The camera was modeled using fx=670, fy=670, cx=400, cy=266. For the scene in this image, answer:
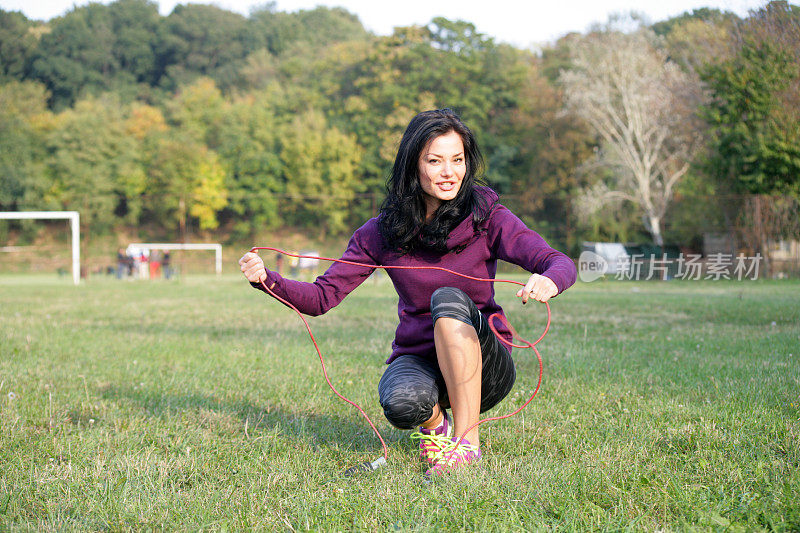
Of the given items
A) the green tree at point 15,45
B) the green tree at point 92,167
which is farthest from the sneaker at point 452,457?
the green tree at point 15,45

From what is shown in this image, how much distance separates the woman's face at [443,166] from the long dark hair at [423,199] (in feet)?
0.08

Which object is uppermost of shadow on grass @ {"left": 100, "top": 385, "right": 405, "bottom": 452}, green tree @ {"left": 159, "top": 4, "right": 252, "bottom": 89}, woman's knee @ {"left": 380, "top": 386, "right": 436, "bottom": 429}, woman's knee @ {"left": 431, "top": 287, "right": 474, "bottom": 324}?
green tree @ {"left": 159, "top": 4, "right": 252, "bottom": 89}

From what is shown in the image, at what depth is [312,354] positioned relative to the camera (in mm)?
5953

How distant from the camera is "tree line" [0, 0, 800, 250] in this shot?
100 feet

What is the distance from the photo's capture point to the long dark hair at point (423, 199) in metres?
2.78

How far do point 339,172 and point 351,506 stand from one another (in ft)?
129

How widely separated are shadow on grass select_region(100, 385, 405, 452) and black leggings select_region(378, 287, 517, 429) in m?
0.54

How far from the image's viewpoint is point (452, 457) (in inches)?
101

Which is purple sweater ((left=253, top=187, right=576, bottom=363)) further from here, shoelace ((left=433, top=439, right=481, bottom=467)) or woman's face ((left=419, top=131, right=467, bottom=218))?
shoelace ((left=433, top=439, right=481, bottom=467))

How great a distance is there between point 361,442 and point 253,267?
1.09 m

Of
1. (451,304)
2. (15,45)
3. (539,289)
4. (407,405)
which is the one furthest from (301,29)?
(539,289)

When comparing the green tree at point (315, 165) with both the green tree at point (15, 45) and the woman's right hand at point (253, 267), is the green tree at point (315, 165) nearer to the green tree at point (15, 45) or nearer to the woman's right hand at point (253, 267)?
the green tree at point (15, 45)

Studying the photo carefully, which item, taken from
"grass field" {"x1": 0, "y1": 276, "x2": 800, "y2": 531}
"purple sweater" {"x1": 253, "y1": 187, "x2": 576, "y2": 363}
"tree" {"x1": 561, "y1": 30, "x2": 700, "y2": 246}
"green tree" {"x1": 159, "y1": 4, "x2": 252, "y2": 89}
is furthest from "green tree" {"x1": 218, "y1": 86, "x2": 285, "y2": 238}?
"purple sweater" {"x1": 253, "y1": 187, "x2": 576, "y2": 363}

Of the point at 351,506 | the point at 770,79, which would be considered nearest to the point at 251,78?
the point at 770,79
